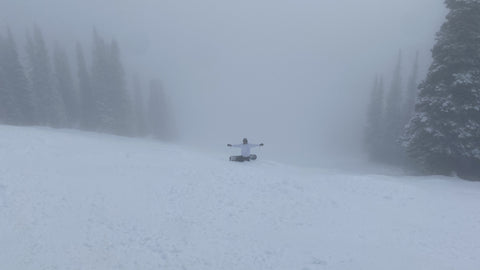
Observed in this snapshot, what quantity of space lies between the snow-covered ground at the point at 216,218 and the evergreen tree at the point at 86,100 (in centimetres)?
3938

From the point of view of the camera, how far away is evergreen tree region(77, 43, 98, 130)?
179ft

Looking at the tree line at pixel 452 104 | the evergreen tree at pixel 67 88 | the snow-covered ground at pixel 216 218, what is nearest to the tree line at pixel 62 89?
the evergreen tree at pixel 67 88

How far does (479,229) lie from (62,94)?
59.6m

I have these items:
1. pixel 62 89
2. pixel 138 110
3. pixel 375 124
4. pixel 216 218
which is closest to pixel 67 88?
pixel 62 89

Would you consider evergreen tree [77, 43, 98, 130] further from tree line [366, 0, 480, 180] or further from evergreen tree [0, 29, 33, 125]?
tree line [366, 0, 480, 180]

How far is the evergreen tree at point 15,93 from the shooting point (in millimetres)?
47250

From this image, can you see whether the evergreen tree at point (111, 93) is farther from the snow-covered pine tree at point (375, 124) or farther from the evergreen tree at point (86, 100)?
the snow-covered pine tree at point (375, 124)

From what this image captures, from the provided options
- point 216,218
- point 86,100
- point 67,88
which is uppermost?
point 67,88

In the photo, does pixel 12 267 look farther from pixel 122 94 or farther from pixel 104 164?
pixel 122 94

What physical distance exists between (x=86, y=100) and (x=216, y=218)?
5133cm

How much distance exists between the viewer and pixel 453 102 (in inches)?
779

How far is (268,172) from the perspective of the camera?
55.5 feet

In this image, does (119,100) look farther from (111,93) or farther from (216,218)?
(216,218)

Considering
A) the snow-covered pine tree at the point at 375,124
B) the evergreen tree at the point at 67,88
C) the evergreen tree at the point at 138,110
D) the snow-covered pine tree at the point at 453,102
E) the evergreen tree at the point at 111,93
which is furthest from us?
the evergreen tree at the point at 138,110
